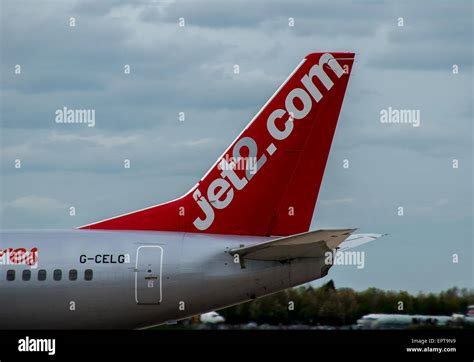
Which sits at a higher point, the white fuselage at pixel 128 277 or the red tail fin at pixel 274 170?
the red tail fin at pixel 274 170

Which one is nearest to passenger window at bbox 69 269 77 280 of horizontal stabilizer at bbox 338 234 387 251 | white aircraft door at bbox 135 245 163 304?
white aircraft door at bbox 135 245 163 304

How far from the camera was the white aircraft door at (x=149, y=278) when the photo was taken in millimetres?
31328

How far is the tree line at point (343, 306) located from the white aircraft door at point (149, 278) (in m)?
7.07

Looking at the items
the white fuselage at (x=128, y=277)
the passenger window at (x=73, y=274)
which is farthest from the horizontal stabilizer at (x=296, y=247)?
the passenger window at (x=73, y=274)

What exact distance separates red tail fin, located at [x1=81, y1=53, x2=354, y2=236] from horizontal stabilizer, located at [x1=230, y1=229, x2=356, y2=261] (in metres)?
1.58

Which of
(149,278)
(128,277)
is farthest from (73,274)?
(149,278)

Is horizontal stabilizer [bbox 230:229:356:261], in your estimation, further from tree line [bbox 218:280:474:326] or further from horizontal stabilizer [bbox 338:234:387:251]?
tree line [bbox 218:280:474:326]

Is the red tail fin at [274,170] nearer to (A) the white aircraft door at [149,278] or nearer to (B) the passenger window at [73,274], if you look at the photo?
(A) the white aircraft door at [149,278]

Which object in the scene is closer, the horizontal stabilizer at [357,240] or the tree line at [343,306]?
the horizontal stabilizer at [357,240]

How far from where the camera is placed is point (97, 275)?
3183cm

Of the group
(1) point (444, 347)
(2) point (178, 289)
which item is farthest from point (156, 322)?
(1) point (444, 347)

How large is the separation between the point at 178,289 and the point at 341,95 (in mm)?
6622

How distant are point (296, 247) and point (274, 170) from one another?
9.30ft

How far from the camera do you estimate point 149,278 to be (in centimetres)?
3136
